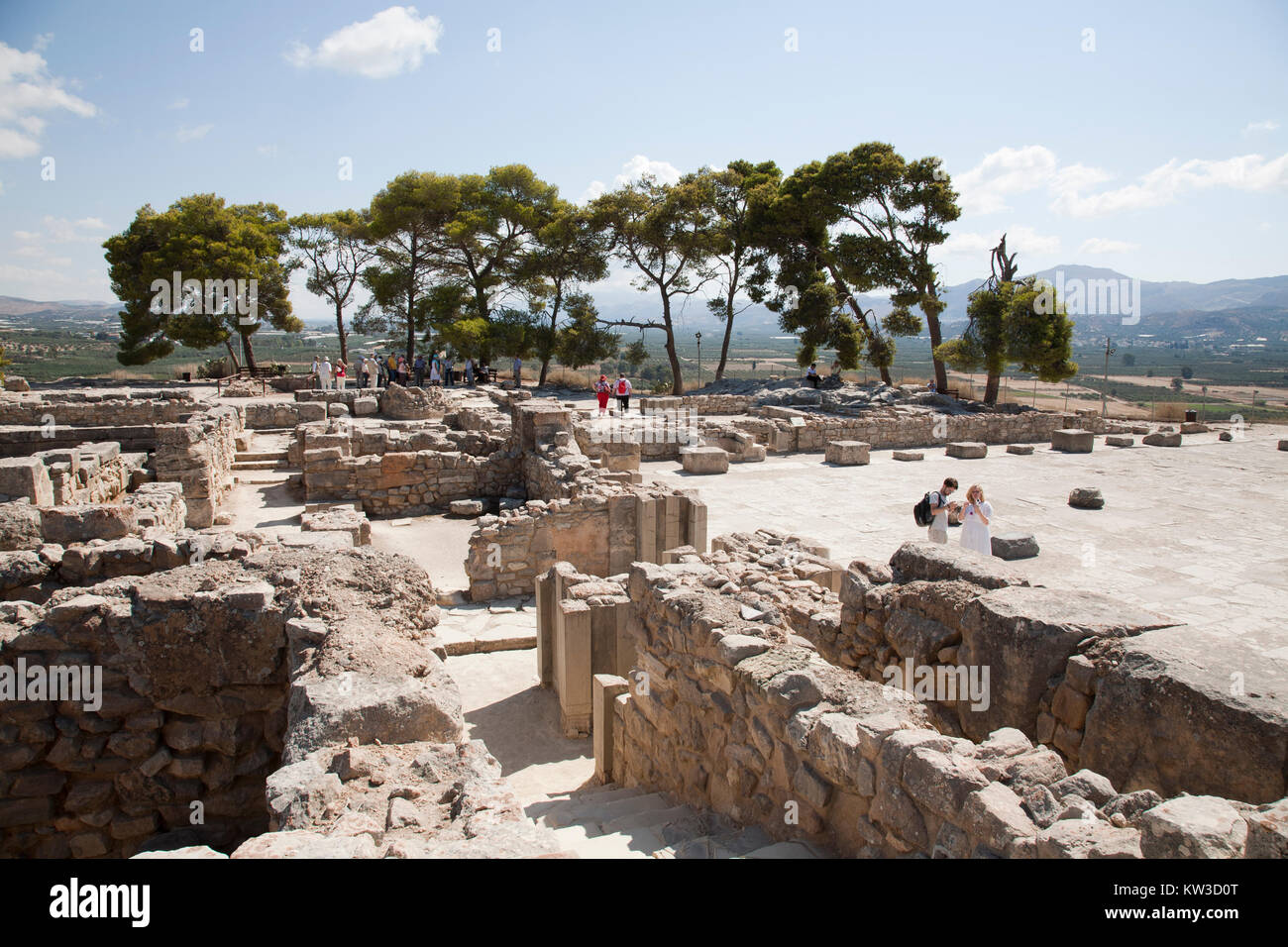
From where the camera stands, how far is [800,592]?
7.07 metres

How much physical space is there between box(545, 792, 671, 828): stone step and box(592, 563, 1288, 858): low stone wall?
0.50ft

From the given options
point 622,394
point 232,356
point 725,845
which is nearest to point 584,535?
point 725,845

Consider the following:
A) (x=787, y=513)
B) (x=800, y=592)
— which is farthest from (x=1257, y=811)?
(x=787, y=513)

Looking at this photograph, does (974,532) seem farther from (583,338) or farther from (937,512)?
(583,338)

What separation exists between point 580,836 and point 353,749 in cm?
155

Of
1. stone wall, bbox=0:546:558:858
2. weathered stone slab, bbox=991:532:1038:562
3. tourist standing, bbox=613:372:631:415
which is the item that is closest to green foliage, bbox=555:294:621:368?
tourist standing, bbox=613:372:631:415

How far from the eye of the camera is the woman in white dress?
8289 mm

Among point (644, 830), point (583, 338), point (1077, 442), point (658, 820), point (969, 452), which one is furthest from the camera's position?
point (583, 338)

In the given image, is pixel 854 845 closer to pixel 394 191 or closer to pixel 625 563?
pixel 625 563

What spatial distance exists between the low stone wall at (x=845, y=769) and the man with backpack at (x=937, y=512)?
418cm

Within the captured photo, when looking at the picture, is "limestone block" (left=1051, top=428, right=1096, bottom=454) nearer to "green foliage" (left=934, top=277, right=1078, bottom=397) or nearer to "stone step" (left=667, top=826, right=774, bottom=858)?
"green foliage" (left=934, top=277, right=1078, bottom=397)

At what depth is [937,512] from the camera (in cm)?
905

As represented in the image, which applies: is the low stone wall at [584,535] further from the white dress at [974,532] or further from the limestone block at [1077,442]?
the limestone block at [1077,442]

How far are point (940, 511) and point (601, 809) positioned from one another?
18.9ft
